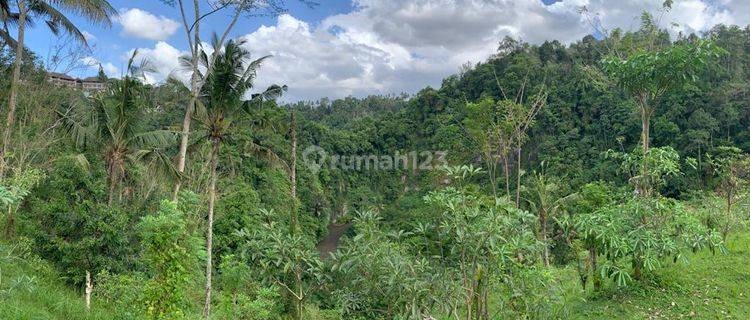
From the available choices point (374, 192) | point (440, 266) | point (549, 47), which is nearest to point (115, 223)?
point (440, 266)

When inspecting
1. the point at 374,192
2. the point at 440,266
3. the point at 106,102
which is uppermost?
the point at 106,102

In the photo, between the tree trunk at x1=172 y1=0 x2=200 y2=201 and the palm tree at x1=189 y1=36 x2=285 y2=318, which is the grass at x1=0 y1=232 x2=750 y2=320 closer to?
the palm tree at x1=189 y1=36 x2=285 y2=318

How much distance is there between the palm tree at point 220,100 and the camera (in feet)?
23.8

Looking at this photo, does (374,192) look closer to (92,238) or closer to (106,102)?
(106,102)

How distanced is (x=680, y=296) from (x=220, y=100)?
727 centimetres

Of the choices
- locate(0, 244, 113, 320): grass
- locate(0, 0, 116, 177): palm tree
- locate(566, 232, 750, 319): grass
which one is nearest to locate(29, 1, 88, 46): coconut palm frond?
locate(0, 0, 116, 177): palm tree

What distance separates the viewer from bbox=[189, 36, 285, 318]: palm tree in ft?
23.8

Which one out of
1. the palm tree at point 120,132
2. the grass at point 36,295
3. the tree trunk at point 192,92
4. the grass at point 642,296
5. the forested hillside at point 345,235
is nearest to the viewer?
the forested hillside at point 345,235

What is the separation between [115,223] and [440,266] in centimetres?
540

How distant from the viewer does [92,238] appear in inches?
260

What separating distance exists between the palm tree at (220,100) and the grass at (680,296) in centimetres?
551

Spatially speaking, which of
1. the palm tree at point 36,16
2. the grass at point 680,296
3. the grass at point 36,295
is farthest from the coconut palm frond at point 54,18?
the grass at point 680,296

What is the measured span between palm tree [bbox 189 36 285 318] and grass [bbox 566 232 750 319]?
5.51 m

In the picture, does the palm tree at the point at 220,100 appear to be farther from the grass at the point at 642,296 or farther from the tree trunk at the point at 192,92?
the grass at the point at 642,296
